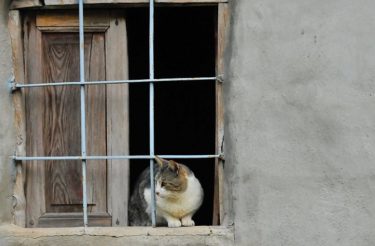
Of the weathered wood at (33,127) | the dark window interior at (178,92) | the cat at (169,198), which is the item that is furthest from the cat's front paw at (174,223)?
the dark window interior at (178,92)

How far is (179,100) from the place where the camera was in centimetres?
496

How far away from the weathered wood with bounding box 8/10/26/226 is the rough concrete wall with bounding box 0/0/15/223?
0.03m

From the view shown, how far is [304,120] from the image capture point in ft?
9.46

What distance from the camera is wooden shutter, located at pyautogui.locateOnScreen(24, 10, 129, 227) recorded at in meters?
3.18

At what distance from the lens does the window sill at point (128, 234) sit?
9.77 feet

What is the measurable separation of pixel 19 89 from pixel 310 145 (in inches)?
55.9

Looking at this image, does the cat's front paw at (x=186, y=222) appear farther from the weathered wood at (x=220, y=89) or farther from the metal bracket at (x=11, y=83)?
the metal bracket at (x=11, y=83)

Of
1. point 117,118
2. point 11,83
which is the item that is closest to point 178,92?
point 117,118

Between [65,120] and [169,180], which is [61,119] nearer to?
[65,120]

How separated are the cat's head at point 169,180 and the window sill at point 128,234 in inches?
8.6

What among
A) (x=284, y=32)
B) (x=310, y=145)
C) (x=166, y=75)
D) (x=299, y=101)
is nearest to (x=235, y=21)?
(x=284, y=32)

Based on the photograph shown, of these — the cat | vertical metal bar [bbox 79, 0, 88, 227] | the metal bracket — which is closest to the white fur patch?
the cat

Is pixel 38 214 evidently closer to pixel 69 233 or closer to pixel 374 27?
pixel 69 233

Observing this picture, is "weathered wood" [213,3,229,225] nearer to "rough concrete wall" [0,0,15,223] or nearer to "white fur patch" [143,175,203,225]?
"white fur patch" [143,175,203,225]
